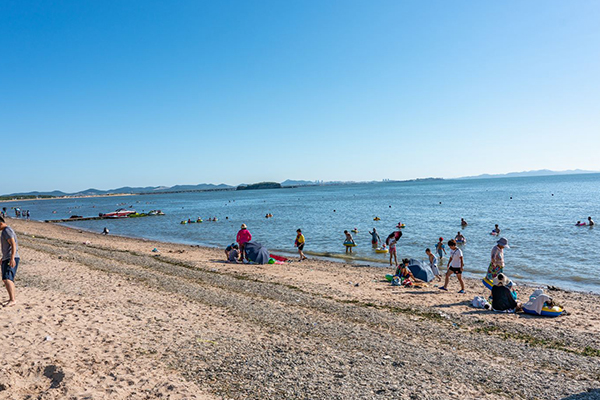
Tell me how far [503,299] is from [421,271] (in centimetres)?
424

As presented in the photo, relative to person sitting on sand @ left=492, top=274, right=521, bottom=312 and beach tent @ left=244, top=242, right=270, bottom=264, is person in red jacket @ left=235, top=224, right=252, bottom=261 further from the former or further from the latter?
person sitting on sand @ left=492, top=274, right=521, bottom=312

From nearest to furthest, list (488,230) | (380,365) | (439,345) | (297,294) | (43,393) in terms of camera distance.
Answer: (43,393), (380,365), (439,345), (297,294), (488,230)

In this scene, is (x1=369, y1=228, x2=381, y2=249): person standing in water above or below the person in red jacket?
below

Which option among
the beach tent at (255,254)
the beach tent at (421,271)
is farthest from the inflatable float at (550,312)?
the beach tent at (255,254)

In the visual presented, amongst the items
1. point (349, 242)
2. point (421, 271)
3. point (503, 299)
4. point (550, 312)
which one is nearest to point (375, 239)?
point (349, 242)

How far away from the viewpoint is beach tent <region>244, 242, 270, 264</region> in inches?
742

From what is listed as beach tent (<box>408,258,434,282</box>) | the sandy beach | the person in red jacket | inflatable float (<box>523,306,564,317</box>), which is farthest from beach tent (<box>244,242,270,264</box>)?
inflatable float (<box>523,306,564,317</box>)

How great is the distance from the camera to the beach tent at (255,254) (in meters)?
18.9

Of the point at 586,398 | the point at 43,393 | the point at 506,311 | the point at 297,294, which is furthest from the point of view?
the point at 297,294

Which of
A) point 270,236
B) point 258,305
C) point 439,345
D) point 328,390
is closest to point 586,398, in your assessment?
point 439,345

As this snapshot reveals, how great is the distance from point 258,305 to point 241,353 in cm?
347

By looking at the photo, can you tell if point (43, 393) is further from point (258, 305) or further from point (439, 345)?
point (439, 345)

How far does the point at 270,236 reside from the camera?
3384 centimetres

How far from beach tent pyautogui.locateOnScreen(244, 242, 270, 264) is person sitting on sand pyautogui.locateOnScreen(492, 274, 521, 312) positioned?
36.3 feet
